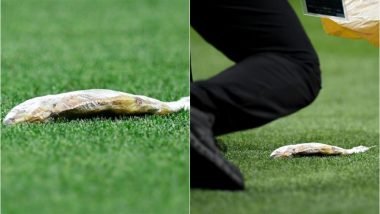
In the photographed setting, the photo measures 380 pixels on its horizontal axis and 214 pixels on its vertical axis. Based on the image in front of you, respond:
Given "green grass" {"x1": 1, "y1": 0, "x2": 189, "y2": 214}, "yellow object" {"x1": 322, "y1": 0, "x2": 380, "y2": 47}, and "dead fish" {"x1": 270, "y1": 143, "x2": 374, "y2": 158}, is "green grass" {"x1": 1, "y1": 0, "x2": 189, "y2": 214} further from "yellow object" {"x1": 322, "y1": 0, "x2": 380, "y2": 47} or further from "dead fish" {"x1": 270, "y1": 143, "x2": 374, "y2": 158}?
"yellow object" {"x1": 322, "y1": 0, "x2": 380, "y2": 47}

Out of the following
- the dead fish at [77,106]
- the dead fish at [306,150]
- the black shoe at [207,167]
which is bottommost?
the dead fish at [306,150]

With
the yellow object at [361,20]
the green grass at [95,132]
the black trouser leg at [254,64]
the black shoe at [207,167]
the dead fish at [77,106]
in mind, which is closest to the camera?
the green grass at [95,132]

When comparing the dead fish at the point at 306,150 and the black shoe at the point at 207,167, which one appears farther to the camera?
the dead fish at the point at 306,150

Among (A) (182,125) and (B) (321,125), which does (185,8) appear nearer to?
(B) (321,125)

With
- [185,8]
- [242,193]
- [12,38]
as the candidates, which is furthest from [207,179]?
[185,8]

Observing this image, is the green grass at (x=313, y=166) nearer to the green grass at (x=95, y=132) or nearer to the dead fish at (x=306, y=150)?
the dead fish at (x=306, y=150)

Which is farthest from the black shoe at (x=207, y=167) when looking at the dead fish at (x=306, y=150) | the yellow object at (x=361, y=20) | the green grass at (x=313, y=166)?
the yellow object at (x=361, y=20)
